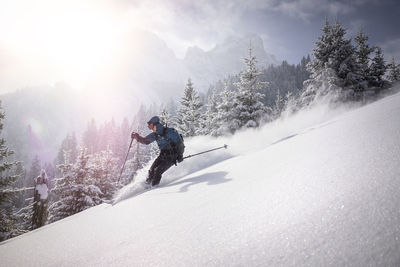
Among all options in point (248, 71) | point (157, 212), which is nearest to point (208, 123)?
point (248, 71)

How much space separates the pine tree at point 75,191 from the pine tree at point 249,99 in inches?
547

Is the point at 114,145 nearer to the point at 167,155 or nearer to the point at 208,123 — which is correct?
the point at 208,123

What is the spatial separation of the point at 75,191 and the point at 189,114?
55.5 feet

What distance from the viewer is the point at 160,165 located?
619 cm

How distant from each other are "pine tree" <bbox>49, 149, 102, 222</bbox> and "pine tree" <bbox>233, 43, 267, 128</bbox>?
45.6 ft

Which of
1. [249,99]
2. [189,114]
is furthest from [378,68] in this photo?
[189,114]

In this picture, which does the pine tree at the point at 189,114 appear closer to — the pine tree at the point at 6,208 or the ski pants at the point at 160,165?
the pine tree at the point at 6,208

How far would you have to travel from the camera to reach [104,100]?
18325cm

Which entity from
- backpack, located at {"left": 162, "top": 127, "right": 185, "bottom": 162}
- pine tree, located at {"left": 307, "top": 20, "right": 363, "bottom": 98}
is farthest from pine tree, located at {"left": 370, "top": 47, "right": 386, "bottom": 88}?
backpack, located at {"left": 162, "top": 127, "right": 185, "bottom": 162}

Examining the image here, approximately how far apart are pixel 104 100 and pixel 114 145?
149m

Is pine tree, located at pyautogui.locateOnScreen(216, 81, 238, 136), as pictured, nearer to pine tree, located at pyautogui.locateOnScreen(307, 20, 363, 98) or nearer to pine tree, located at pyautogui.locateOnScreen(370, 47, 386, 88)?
pine tree, located at pyautogui.locateOnScreen(307, 20, 363, 98)

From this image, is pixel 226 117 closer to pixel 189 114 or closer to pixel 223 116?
pixel 223 116

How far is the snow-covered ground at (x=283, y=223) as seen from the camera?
111 cm

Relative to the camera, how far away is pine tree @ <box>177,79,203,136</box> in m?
26.5
